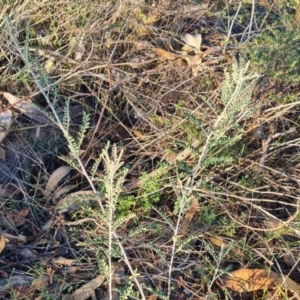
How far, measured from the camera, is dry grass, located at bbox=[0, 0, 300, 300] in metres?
1.81

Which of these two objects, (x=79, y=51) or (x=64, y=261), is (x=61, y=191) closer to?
(x=64, y=261)

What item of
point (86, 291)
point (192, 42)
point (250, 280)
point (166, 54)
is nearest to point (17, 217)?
point (86, 291)

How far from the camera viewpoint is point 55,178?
1.99 m

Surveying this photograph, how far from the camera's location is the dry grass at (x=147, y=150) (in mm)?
1812

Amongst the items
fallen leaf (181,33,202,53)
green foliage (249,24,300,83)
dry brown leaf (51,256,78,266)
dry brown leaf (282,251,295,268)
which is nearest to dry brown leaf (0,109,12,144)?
dry brown leaf (51,256,78,266)

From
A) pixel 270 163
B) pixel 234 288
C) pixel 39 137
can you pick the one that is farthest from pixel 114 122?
pixel 234 288

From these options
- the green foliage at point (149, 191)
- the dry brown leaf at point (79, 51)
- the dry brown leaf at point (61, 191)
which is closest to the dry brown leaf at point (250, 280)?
the green foliage at point (149, 191)

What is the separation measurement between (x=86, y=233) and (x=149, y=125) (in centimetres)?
50

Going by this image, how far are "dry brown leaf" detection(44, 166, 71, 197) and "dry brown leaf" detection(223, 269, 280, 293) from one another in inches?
25.8

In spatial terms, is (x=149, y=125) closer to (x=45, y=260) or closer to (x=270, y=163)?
(x=270, y=163)

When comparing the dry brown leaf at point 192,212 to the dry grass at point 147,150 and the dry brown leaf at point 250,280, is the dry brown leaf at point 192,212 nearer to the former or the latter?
the dry grass at point 147,150

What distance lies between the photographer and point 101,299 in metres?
1.77

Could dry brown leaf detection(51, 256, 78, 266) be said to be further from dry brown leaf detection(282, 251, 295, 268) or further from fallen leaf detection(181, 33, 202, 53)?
fallen leaf detection(181, 33, 202, 53)

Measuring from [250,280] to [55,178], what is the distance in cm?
74
